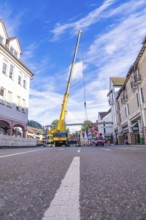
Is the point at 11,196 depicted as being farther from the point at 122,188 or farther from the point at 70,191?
the point at 122,188

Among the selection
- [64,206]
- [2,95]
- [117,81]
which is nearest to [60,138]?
[2,95]

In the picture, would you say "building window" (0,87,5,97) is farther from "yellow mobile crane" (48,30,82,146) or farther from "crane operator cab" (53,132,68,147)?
"crane operator cab" (53,132,68,147)

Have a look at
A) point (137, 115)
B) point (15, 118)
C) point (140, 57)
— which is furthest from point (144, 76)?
point (15, 118)

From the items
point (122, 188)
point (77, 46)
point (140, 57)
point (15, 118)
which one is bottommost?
point (122, 188)

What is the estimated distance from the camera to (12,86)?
904 inches

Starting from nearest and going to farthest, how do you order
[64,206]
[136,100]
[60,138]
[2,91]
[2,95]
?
[64,206]
[2,95]
[2,91]
[60,138]
[136,100]

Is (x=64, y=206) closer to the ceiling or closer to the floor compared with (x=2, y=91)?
closer to the floor

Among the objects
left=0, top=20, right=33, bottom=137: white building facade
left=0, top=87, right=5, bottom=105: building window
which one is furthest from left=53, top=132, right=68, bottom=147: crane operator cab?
left=0, top=87, right=5, bottom=105: building window

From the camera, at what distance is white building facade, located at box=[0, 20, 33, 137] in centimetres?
2114

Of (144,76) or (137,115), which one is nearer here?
(144,76)

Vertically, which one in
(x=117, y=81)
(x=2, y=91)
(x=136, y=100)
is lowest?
(x=2, y=91)

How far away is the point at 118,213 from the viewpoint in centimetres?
111

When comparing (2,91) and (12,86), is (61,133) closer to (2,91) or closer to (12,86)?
(12,86)

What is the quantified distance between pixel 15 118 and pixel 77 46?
2089 centimetres
